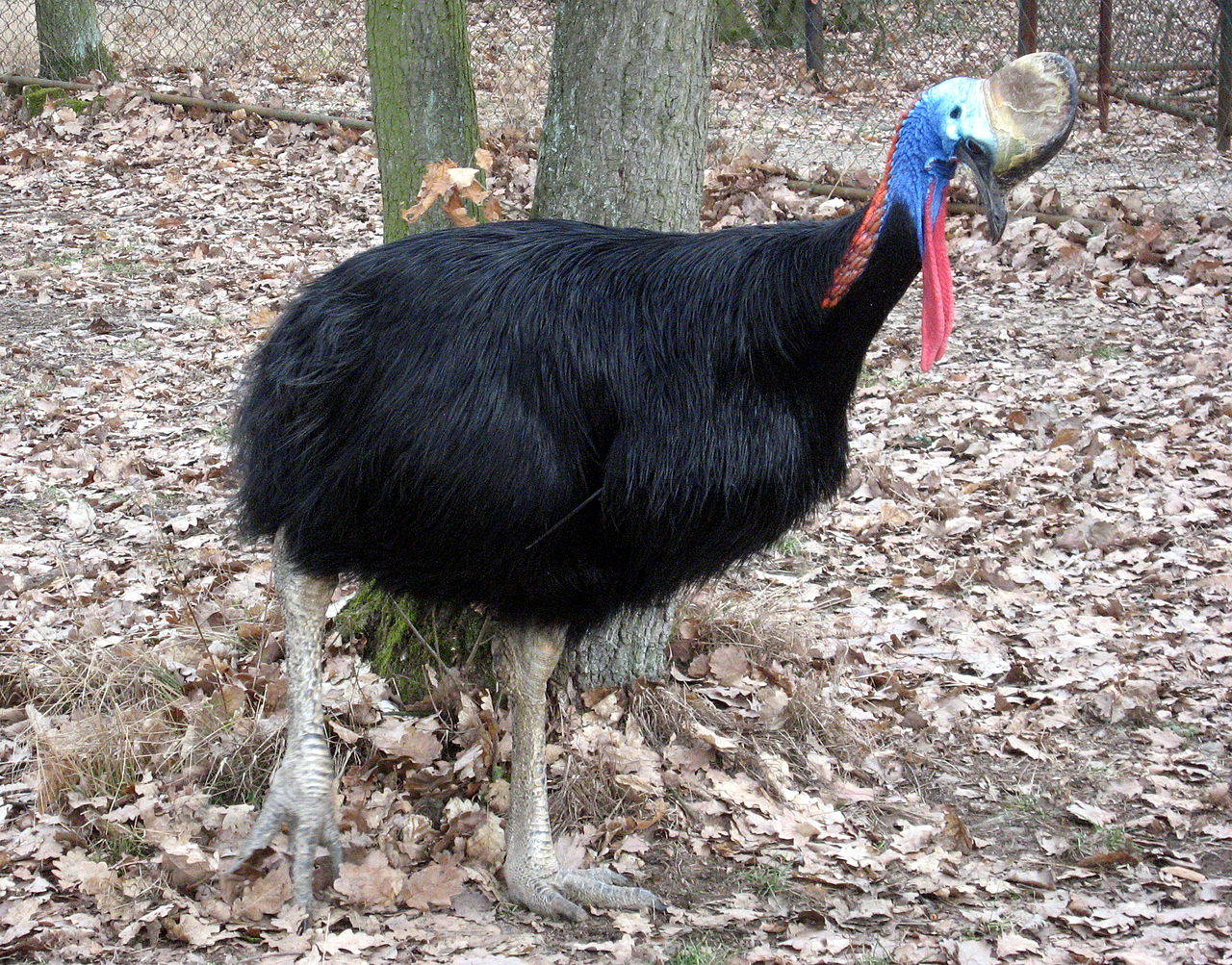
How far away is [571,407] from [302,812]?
46.1 inches

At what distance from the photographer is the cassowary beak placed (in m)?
2.42

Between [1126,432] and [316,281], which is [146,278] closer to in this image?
[316,281]

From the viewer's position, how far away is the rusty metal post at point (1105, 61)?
7.89 meters

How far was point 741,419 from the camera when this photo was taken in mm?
2750

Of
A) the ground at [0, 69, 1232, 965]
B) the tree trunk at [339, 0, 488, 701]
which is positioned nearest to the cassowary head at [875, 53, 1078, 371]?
the ground at [0, 69, 1232, 965]

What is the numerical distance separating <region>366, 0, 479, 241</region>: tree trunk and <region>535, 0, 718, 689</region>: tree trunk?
1.57 ft

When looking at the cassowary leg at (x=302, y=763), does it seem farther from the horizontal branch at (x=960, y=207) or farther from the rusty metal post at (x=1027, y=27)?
the rusty metal post at (x=1027, y=27)

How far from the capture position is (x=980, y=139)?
2477mm

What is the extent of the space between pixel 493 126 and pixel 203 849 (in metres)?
6.51

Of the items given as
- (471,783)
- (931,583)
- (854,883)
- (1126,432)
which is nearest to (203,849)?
(471,783)

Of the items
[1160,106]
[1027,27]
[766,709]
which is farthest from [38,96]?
[766,709]

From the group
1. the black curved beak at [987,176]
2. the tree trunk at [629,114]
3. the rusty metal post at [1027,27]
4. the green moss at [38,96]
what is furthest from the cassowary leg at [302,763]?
the green moss at [38,96]

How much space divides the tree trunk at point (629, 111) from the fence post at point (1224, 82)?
5626 millimetres

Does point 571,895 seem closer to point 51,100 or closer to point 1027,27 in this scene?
point 1027,27
